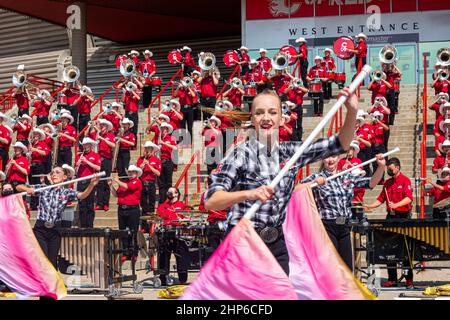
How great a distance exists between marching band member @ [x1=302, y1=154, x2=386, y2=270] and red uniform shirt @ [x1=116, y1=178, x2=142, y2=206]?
4.08 metres

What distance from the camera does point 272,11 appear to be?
23.1m

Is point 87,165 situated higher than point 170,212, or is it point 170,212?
point 87,165

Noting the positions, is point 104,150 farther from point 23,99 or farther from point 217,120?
point 23,99

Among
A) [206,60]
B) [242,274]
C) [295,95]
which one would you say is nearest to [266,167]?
[242,274]

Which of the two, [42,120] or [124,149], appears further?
[42,120]

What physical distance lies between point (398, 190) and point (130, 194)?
376cm

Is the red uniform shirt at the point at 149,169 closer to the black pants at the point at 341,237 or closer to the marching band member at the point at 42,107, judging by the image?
the marching band member at the point at 42,107

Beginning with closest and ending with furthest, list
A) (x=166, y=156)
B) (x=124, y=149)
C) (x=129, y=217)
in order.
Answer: (x=129, y=217) → (x=166, y=156) → (x=124, y=149)

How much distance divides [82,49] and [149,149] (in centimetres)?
1080

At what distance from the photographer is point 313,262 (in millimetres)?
5539

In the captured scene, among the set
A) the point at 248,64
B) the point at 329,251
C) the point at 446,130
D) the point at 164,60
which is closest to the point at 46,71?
the point at 164,60

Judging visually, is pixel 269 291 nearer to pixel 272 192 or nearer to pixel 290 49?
pixel 272 192

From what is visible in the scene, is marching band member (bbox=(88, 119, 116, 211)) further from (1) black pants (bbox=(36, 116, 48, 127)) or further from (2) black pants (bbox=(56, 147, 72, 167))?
(1) black pants (bbox=(36, 116, 48, 127))
